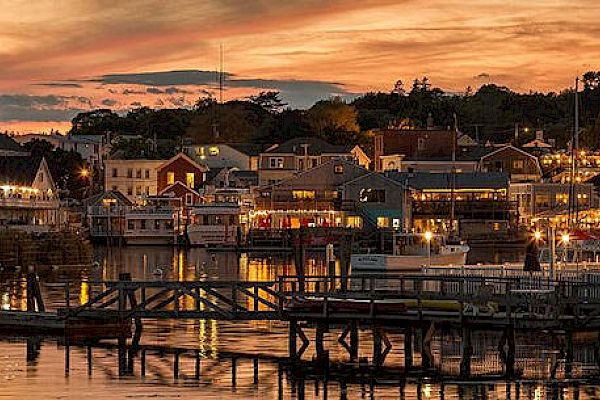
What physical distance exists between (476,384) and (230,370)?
767 cm

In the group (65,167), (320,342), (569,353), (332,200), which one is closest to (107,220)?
(332,200)

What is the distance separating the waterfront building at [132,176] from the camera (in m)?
179

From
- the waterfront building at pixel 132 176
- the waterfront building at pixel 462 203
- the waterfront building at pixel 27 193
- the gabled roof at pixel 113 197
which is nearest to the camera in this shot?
the waterfront building at pixel 27 193

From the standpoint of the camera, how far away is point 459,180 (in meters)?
152

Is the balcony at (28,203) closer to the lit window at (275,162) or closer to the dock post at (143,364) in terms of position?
the lit window at (275,162)

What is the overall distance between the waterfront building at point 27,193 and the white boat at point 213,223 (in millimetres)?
14176

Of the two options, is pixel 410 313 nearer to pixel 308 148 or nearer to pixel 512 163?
pixel 308 148

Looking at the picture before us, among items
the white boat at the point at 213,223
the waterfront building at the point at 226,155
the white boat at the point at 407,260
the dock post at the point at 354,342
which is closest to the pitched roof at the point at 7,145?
the white boat at the point at 213,223

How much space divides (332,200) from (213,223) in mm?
12500

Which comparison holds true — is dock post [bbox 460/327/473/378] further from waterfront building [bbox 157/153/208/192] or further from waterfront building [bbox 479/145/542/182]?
waterfront building [bbox 479/145/542/182]

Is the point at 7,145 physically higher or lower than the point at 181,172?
higher

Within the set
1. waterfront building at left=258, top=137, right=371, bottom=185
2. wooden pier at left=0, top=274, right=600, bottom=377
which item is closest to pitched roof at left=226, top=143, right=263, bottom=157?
waterfront building at left=258, top=137, right=371, bottom=185

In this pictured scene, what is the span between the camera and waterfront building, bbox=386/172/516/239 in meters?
149

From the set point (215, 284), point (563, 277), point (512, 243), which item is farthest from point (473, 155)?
point (215, 284)
